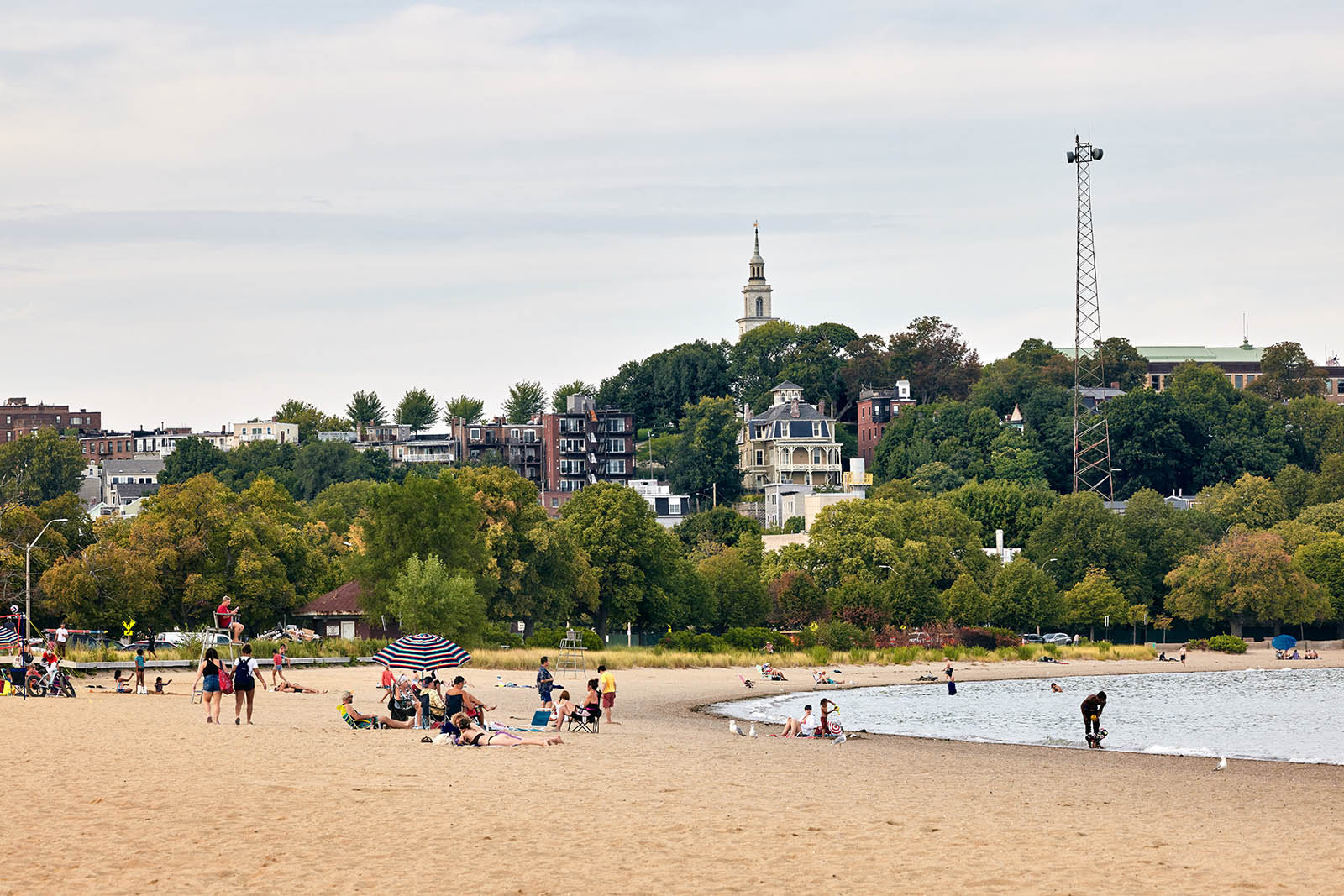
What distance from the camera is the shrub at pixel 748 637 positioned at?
256 ft

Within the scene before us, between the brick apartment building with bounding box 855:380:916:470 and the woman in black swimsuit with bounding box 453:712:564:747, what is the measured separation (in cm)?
15391

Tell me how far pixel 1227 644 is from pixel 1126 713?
4879cm

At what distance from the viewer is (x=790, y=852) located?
57.5 ft

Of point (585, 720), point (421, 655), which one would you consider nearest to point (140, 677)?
point (421, 655)

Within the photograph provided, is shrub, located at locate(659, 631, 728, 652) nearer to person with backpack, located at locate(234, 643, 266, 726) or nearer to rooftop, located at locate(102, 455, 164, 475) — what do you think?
person with backpack, located at locate(234, 643, 266, 726)

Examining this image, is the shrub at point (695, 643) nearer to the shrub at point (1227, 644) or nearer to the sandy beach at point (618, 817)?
the shrub at point (1227, 644)

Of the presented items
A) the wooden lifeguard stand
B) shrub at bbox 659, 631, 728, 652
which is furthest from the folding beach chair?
shrub at bbox 659, 631, 728, 652

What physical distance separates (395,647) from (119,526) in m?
37.1

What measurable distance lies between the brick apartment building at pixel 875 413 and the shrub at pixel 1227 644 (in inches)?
3283

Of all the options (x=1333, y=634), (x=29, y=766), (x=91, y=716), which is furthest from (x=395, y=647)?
(x=1333, y=634)

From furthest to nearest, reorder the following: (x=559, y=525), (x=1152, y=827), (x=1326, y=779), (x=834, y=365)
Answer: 1. (x=834, y=365)
2. (x=559, y=525)
3. (x=1326, y=779)
4. (x=1152, y=827)

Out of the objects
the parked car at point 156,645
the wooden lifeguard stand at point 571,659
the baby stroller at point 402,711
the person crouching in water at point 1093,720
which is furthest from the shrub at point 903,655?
the baby stroller at point 402,711

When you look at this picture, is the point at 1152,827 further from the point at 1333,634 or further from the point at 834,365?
the point at 834,365

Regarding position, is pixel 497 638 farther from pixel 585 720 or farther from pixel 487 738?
pixel 487 738
